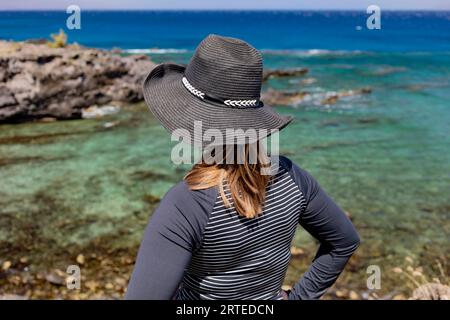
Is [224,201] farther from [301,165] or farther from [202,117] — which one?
[301,165]

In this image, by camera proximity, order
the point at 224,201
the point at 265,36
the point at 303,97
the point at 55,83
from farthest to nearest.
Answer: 1. the point at 265,36
2. the point at 303,97
3. the point at 55,83
4. the point at 224,201

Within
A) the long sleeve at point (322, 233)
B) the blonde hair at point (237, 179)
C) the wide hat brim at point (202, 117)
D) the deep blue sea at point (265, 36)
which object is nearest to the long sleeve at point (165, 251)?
the blonde hair at point (237, 179)

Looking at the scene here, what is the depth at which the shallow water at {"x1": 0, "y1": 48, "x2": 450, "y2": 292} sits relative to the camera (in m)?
7.27

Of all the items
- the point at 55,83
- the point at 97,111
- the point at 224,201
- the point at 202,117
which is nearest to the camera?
the point at 224,201

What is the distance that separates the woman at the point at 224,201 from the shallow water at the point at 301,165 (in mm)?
4568

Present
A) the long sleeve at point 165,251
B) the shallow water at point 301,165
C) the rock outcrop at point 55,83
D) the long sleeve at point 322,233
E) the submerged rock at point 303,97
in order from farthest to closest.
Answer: the submerged rock at point 303,97, the rock outcrop at point 55,83, the shallow water at point 301,165, the long sleeve at point 322,233, the long sleeve at point 165,251

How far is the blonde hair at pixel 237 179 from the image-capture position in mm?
1766

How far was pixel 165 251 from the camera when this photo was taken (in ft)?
5.46

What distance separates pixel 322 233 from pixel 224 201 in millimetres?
659

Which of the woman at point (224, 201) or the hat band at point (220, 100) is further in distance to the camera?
the hat band at point (220, 100)

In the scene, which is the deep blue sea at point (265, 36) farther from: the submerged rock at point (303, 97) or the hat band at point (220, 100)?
the hat band at point (220, 100)

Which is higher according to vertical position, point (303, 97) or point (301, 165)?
point (303, 97)

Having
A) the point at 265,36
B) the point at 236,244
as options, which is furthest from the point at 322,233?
the point at 265,36
